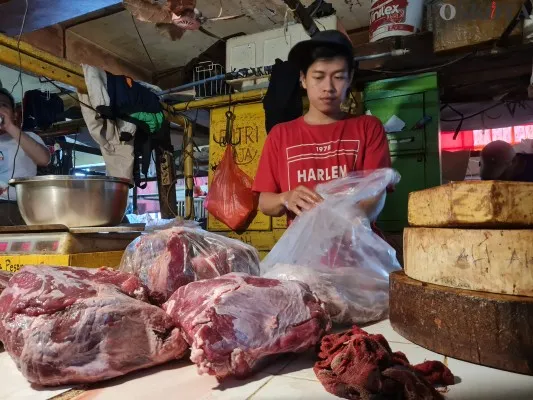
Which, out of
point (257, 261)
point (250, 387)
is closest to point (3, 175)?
point (257, 261)

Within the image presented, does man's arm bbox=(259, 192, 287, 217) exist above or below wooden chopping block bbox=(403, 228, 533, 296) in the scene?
above

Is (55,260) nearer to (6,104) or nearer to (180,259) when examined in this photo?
(180,259)

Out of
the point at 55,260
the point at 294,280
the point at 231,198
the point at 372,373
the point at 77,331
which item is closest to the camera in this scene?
the point at 372,373

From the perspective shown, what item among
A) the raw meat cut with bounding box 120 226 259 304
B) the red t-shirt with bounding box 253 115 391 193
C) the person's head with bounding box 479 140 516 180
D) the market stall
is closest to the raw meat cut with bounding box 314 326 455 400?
the market stall

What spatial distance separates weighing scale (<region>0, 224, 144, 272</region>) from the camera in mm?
1863

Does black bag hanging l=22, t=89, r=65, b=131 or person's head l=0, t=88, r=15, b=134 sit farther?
black bag hanging l=22, t=89, r=65, b=131

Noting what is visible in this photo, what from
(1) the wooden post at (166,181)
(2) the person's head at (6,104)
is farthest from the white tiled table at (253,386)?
(1) the wooden post at (166,181)

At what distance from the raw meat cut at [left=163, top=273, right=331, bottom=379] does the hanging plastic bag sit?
2995 millimetres

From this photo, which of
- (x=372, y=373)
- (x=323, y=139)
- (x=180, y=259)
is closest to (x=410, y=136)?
(x=323, y=139)

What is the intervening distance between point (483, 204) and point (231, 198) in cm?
333

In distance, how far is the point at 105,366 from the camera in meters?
0.88

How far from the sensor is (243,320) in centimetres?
92

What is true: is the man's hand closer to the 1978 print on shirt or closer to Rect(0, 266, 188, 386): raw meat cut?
the 1978 print on shirt

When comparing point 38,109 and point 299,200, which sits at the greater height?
point 38,109
